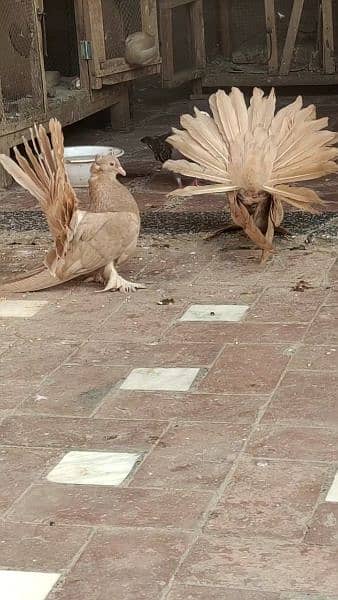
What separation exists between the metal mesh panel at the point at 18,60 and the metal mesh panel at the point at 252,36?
3193 mm

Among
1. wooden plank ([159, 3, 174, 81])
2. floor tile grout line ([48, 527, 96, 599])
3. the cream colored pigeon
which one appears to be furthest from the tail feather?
wooden plank ([159, 3, 174, 81])

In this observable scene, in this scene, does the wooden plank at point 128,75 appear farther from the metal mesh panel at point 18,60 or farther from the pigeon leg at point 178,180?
the pigeon leg at point 178,180

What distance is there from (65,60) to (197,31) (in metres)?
1.54

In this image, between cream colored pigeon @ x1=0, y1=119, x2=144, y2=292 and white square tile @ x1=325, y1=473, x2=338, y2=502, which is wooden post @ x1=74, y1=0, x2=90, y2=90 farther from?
white square tile @ x1=325, y1=473, x2=338, y2=502

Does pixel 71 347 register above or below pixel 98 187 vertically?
below

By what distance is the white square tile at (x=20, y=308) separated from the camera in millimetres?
4953

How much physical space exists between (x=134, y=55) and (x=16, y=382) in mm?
4529

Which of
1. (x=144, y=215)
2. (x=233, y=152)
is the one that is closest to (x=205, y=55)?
(x=144, y=215)

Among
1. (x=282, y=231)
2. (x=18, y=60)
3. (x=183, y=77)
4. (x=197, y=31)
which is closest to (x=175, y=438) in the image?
(x=282, y=231)

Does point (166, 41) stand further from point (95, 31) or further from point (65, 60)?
point (95, 31)

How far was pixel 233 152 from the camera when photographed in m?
5.61

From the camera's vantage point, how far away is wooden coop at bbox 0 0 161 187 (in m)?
7.45

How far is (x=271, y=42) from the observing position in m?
9.93

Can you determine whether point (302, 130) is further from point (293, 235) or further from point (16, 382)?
point (16, 382)
